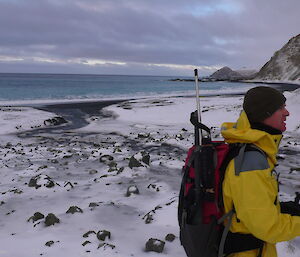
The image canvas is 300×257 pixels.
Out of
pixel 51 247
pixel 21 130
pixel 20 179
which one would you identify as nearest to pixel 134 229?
pixel 51 247

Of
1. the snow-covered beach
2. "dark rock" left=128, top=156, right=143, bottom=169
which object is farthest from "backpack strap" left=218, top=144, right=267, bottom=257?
"dark rock" left=128, top=156, right=143, bottom=169

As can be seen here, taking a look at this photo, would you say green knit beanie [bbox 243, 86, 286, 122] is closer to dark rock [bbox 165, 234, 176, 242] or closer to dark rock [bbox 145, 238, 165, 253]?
dark rock [bbox 145, 238, 165, 253]

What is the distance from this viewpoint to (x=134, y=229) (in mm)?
5719

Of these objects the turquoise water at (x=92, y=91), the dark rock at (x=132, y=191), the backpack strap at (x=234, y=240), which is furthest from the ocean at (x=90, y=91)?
the backpack strap at (x=234, y=240)

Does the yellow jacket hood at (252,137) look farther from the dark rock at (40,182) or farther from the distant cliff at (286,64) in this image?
the distant cliff at (286,64)

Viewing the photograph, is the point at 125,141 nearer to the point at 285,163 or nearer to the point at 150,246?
the point at 285,163

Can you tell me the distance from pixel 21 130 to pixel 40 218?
50.7 ft

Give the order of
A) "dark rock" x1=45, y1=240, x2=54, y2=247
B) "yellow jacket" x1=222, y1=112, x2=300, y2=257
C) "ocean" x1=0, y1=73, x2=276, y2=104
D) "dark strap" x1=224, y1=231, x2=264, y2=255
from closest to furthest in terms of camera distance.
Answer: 1. "yellow jacket" x1=222, y1=112, x2=300, y2=257
2. "dark strap" x1=224, y1=231, x2=264, y2=255
3. "dark rock" x1=45, y1=240, x2=54, y2=247
4. "ocean" x1=0, y1=73, x2=276, y2=104

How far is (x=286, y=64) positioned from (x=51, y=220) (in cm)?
12248

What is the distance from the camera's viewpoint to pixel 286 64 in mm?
114750

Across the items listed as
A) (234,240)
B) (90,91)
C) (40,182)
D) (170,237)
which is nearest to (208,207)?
(234,240)

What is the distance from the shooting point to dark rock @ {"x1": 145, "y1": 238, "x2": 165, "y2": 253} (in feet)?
16.0

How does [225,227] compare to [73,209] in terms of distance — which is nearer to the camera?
[225,227]

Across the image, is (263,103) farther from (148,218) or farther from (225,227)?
(148,218)
